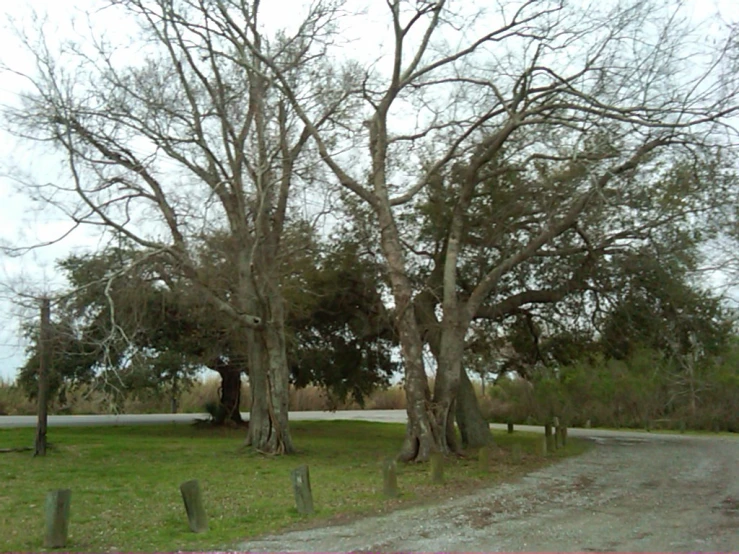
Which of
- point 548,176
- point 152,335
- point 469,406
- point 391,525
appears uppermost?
point 548,176

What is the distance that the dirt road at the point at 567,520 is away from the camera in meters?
9.95

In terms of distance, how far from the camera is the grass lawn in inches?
429

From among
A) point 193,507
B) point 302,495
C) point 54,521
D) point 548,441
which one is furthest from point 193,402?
point 54,521

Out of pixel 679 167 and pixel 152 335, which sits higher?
pixel 679 167

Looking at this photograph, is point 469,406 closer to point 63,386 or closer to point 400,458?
point 400,458

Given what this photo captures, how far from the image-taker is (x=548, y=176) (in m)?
21.3

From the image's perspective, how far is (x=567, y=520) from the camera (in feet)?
39.2

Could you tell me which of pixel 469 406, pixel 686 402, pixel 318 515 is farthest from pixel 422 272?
pixel 686 402

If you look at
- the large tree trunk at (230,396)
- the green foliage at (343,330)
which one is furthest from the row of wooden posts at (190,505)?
the large tree trunk at (230,396)

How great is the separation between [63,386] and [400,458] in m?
18.1

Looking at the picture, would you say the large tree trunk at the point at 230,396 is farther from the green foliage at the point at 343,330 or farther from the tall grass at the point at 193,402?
the green foliage at the point at 343,330

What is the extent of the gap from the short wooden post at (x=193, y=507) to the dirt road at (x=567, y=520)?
0.97m

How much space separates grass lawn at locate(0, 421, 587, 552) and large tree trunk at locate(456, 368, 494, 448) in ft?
2.93

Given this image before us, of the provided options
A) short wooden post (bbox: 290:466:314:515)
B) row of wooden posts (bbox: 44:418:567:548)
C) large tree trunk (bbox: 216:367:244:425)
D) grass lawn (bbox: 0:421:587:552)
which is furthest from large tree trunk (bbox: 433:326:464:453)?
large tree trunk (bbox: 216:367:244:425)
